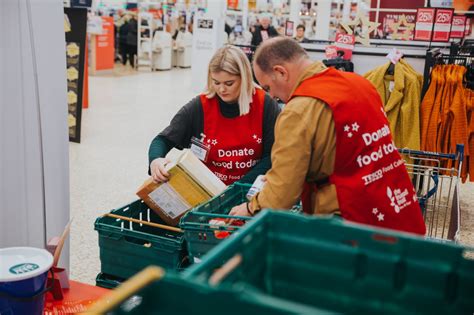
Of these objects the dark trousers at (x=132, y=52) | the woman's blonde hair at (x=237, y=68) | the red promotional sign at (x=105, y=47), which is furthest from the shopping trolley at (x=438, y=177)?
the dark trousers at (x=132, y=52)

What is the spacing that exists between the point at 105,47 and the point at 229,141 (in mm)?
14181

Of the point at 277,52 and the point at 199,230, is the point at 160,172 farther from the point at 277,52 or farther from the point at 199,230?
the point at 277,52

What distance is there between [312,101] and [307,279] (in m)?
0.91

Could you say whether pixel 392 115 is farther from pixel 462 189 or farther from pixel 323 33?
pixel 323 33

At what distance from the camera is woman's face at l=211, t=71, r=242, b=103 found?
8.96ft

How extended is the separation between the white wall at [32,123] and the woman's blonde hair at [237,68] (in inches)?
30.7

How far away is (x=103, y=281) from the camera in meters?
2.33

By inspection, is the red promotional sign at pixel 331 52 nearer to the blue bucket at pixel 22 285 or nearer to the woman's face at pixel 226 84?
the woman's face at pixel 226 84

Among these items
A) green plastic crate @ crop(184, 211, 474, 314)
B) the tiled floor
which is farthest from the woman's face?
green plastic crate @ crop(184, 211, 474, 314)

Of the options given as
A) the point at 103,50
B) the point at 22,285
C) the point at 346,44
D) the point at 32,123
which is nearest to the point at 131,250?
the point at 22,285

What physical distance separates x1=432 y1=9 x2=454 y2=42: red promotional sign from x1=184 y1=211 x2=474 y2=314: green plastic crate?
523 centimetres

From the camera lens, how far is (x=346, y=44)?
4934 mm

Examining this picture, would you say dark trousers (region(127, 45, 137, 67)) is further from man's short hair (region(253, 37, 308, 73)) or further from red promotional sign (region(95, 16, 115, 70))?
man's short hair (region(253, 37, 308, 73))

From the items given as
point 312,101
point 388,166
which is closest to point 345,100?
point 312,101
